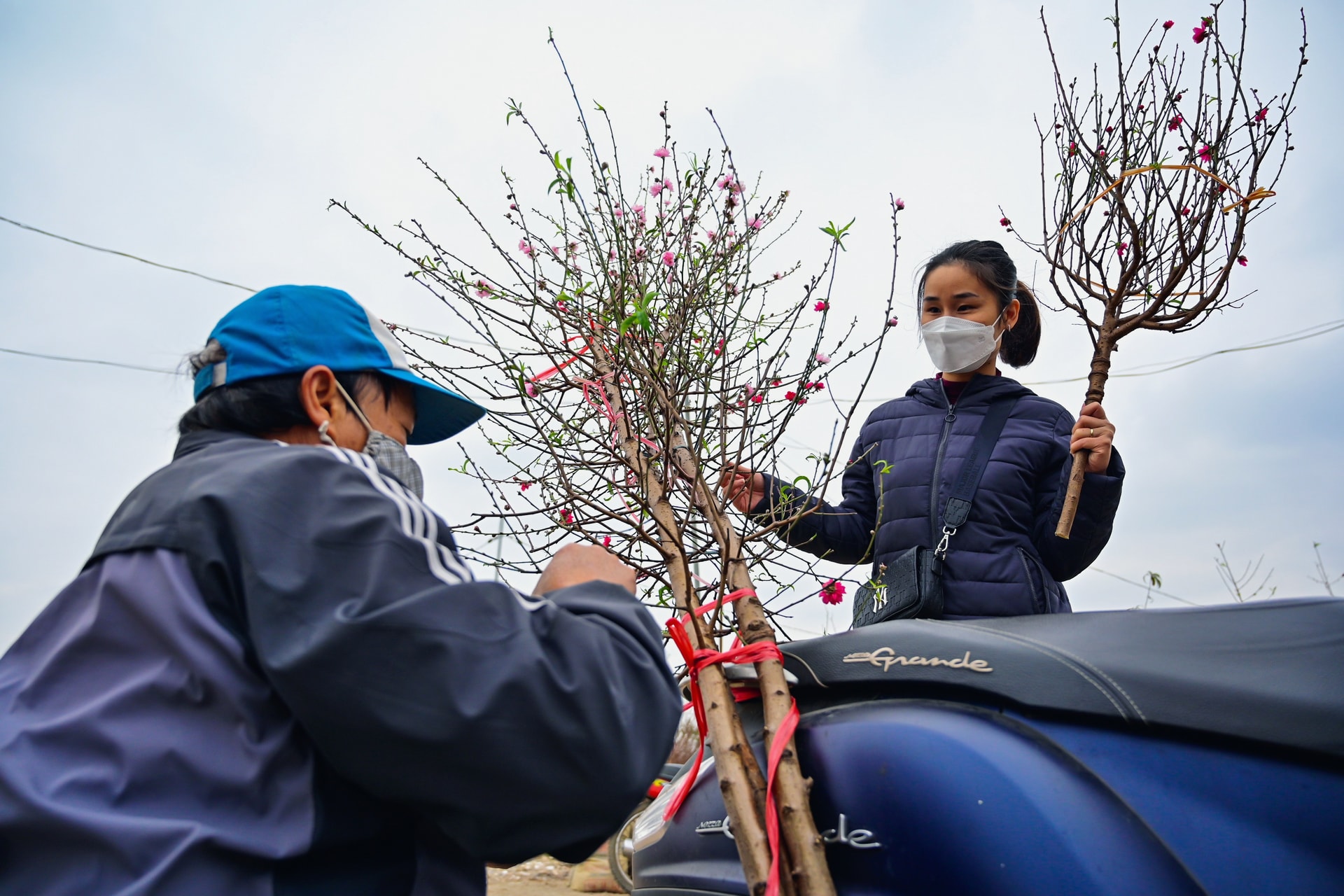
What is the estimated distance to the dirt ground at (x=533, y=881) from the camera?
22.0 ft

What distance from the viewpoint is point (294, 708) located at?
102 centimetres

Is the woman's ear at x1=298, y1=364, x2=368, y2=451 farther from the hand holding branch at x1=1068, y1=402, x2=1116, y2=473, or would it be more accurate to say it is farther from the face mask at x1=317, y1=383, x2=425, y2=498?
the hand holding branch at x1=1068, y1=402, x2=1116, y2=473

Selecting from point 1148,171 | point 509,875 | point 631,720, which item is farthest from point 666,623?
point 509,875

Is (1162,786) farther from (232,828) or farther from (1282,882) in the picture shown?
(232,828)

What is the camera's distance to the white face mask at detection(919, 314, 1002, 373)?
2605 millimetres

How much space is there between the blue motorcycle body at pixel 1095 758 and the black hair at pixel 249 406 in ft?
Answer: 3.73

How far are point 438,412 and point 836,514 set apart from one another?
51.4 inches

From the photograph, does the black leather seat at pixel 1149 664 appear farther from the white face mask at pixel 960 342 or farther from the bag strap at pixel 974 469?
the white face mask at pixel 960 342

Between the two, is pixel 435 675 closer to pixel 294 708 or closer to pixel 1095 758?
pixel 294 708

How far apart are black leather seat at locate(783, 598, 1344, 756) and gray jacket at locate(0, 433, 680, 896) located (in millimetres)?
689

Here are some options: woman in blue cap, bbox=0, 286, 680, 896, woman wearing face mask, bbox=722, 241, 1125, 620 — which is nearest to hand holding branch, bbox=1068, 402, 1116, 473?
woman wearing face mask, bbox=722, 241, 1125, 620

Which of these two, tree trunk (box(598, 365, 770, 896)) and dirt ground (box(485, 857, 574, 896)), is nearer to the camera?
tree trunk (box(598, 365, 770, 896))

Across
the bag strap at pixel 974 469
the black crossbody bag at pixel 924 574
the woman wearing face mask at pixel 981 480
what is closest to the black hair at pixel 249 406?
the woman wearing face mask at pixel 981 480

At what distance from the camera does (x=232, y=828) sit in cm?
100
